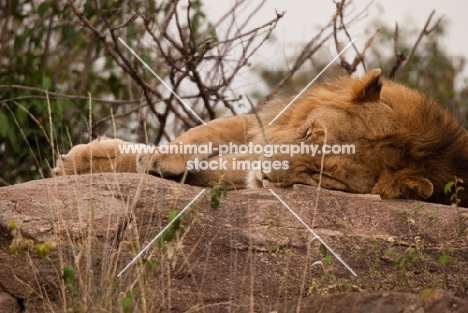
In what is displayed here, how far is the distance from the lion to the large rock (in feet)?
0.36

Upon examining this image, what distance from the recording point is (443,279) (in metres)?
4.36

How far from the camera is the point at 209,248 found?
4.59 metres

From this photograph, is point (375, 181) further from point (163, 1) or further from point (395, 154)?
point (163, 1)

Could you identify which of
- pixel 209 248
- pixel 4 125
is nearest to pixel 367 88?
pixel 209 248

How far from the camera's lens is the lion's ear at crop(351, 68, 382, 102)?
5246 mm

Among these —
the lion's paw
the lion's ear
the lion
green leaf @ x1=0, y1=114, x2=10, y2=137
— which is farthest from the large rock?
green leaf @ x1=0, y1=114, x2=10, y2=137

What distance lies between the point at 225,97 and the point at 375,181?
299cm

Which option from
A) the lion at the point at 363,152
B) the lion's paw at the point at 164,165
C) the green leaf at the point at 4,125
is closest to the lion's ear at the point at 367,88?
the lion at the point at 363,152

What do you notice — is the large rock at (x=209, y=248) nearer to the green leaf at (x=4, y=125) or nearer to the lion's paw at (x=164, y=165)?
the lion's paw at (x=164, y=165)

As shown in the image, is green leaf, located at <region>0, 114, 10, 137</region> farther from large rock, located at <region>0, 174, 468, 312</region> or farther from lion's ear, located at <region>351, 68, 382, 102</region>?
lion's ear, located at <region>351, 68, 382, 102</region>

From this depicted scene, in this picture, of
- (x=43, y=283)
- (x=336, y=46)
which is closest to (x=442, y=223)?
(x=43, y=283)

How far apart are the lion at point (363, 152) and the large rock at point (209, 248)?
109 millimetres

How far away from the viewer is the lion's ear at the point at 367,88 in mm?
5246

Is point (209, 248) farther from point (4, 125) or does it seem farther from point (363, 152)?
point (4, 125)
